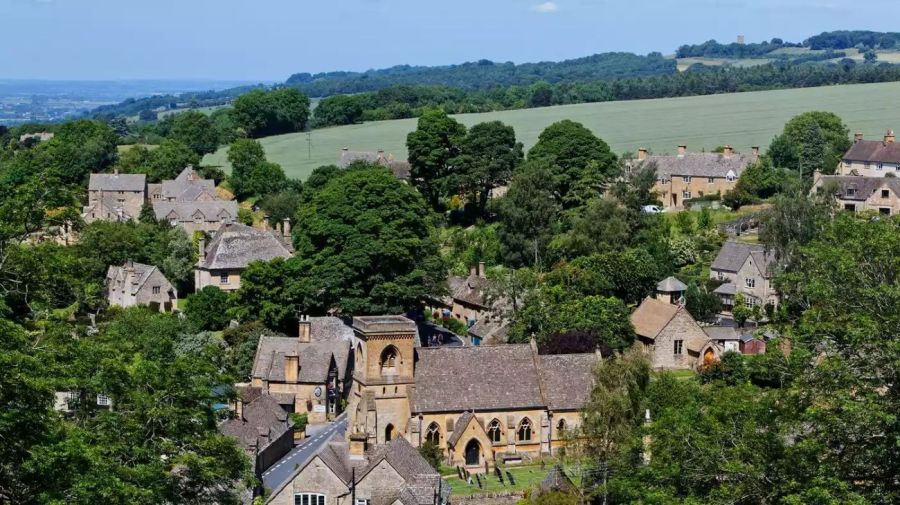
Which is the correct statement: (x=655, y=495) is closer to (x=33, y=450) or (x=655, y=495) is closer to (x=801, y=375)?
(x=801, y=375)

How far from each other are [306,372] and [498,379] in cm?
1176

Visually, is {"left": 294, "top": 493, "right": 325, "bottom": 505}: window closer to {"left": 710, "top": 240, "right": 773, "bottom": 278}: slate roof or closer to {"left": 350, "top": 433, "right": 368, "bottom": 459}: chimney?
{"left": 350, "top": 433, "right": 368, "bottom": 459}: chimney

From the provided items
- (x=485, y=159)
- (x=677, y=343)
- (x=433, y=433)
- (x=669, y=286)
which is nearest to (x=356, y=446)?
(x=433, y=433)

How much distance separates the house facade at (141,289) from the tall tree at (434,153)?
91.9ft

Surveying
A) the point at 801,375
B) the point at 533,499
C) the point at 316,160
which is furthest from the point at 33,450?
the point at 316,160

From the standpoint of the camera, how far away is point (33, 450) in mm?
29812

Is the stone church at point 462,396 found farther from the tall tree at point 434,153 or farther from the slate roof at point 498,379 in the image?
the tall tree at point 434,153

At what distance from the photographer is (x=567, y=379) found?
2537 inches

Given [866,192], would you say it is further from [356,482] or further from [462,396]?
[356,482]

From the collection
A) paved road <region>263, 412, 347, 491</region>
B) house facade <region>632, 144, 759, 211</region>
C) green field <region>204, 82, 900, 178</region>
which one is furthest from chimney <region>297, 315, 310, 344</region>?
green field <region>204, 82, 900, 178</region>

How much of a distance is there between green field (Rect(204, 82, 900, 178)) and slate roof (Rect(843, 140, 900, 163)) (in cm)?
1650

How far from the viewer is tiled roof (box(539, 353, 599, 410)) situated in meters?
63.6

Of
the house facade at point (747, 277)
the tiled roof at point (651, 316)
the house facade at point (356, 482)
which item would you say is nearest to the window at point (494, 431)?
the house facade at point (356, 482)

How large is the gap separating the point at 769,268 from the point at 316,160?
254ft
